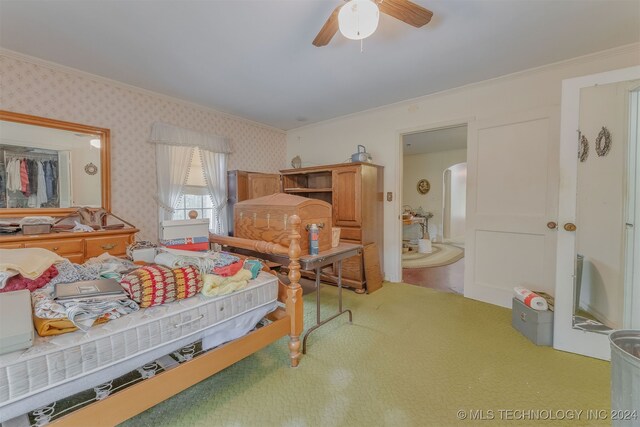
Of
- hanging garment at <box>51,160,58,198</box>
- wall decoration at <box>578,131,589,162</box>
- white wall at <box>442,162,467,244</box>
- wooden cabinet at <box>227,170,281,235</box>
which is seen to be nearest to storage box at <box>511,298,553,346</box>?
wall decoration at <box>578,131,589,162</box>

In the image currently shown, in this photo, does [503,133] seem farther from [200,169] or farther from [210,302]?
[200,169]

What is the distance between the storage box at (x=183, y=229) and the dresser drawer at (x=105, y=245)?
1.23ft

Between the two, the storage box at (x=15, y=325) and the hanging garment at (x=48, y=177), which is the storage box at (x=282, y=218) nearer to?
the storage box at (x=15, y=325)

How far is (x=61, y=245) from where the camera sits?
234 centimetres

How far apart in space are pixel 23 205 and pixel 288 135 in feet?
12.1

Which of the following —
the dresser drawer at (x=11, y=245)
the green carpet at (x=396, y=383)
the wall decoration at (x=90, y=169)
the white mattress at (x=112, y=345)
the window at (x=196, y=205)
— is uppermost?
the wall decoration at (x=90, y=169)

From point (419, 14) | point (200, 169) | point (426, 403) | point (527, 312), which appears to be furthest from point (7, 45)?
point (527, 312)

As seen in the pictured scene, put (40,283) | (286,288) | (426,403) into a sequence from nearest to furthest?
(40,283)
(426,403)
(286,288)

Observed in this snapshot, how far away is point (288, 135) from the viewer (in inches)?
199

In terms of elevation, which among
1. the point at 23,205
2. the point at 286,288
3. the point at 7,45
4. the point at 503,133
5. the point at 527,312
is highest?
the point at 7,45

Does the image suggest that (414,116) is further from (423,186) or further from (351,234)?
(423,186)

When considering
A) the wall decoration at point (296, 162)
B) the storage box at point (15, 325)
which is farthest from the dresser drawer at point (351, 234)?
the storage box at point (15, 325)

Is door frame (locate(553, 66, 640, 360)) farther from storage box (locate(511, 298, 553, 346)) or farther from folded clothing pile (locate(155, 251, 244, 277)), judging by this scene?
folded clothing pile (locate(155, 251, 244, 277))

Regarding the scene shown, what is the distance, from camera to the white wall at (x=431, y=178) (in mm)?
7012
